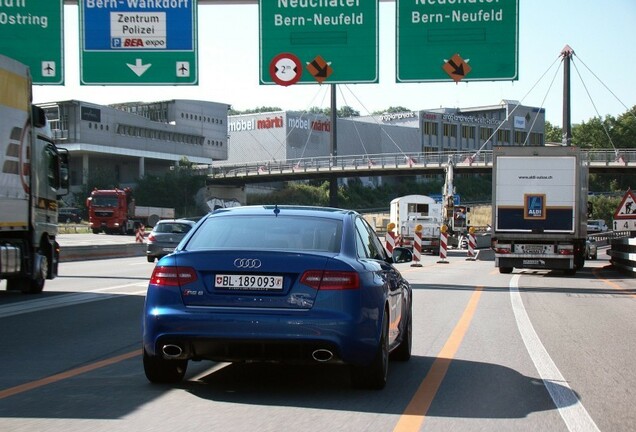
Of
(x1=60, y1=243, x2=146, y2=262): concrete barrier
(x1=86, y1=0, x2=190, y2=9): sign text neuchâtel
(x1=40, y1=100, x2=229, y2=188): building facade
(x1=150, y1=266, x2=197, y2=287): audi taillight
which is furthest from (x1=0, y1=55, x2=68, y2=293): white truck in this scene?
(x1=40, y1=100, x2=229, y2=188): building facade

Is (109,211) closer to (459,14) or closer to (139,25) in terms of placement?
(139,25)

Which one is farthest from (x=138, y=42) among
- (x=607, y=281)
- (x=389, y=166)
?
(x=389, y=166)

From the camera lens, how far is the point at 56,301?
16.4 m

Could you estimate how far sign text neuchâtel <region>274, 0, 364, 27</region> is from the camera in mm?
24953

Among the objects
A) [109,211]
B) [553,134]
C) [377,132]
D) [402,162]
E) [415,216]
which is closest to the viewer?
[415,216]

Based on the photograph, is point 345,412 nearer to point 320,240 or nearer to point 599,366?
point 320,240

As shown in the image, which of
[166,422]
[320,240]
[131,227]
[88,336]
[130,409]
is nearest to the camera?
[166,422]

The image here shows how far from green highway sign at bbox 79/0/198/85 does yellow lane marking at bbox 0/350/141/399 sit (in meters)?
16.6

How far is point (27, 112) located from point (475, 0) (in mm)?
12729

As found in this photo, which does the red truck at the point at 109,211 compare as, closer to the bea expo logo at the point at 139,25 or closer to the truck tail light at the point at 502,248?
the bea expo logo at the point at 139,25

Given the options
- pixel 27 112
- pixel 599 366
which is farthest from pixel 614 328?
pixel 27 112

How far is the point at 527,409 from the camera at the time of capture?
7.12 m

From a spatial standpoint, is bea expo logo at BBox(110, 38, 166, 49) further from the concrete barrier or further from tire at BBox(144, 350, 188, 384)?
tire at BBox(144, 350, 188, 384)

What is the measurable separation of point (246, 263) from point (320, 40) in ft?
61.4
